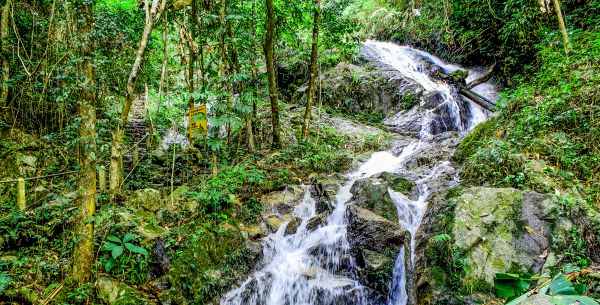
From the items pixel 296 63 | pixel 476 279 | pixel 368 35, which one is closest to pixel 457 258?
pixel 476 279

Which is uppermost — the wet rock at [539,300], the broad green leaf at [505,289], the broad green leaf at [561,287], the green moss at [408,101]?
the green moss at [408,101]

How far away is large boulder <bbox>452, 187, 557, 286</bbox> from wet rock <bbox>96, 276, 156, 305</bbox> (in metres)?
4.48

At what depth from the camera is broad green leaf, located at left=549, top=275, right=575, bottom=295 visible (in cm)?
95

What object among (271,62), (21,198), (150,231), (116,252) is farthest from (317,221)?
(21,198)

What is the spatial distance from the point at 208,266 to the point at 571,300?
4851 mm

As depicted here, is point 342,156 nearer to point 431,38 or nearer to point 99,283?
point 99,283

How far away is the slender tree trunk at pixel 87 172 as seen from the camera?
3812 millimetres

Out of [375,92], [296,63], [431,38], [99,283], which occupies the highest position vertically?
[431,38]

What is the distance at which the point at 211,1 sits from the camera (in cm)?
654

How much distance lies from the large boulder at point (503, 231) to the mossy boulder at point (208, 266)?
348 centimetres

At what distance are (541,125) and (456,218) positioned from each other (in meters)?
2.79

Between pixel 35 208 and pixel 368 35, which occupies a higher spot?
pixel 368 35

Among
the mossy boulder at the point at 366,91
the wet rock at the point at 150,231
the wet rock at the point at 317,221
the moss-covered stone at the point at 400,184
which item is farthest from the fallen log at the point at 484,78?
the wet rock at the point at 150,231

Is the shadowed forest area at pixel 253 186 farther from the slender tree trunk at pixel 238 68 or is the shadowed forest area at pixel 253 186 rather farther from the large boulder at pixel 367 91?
the large boulder at pixel 367 91
